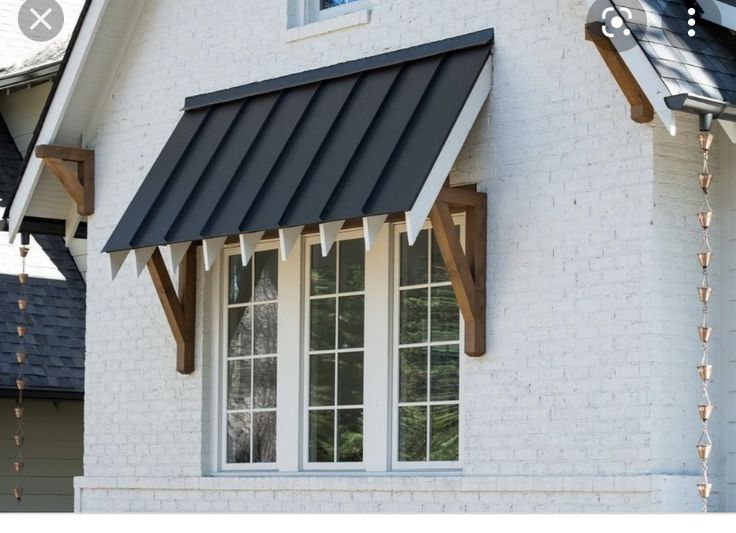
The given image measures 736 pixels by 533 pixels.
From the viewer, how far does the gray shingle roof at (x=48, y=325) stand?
44.0 ft

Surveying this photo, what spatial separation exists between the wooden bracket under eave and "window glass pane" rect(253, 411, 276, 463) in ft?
11.4

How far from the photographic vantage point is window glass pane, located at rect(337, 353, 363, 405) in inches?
364

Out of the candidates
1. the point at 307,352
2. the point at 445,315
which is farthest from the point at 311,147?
the point at 307,352

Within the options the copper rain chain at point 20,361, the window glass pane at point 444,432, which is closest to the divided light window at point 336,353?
the window glass pane at point 444,432

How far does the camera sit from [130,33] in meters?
11.1

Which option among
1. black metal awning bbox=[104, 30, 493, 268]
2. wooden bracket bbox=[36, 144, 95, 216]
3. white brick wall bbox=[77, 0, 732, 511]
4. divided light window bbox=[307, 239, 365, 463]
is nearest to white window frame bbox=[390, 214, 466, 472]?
white brick wall bbox=[77, 0, 732, 511]

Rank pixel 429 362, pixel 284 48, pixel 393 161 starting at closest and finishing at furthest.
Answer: pixel 393 161 < pixel 429 362 < pixel 284 48

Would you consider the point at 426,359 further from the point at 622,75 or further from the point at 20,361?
the point at 20,361

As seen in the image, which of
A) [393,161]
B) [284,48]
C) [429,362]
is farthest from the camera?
[284,48]

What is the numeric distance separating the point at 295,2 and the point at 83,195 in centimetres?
238

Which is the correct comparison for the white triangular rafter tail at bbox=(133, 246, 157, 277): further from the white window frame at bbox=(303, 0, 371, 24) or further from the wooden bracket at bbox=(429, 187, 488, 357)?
the wooden bracket at bbox=(429, 187, 488, 357)

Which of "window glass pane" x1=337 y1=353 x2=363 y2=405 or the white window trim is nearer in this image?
"window glass pane" x1=337 y1=353 x2=363 y2=405

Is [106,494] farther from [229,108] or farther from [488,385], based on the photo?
[488,385]

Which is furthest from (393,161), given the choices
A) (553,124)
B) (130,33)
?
(130,33)
